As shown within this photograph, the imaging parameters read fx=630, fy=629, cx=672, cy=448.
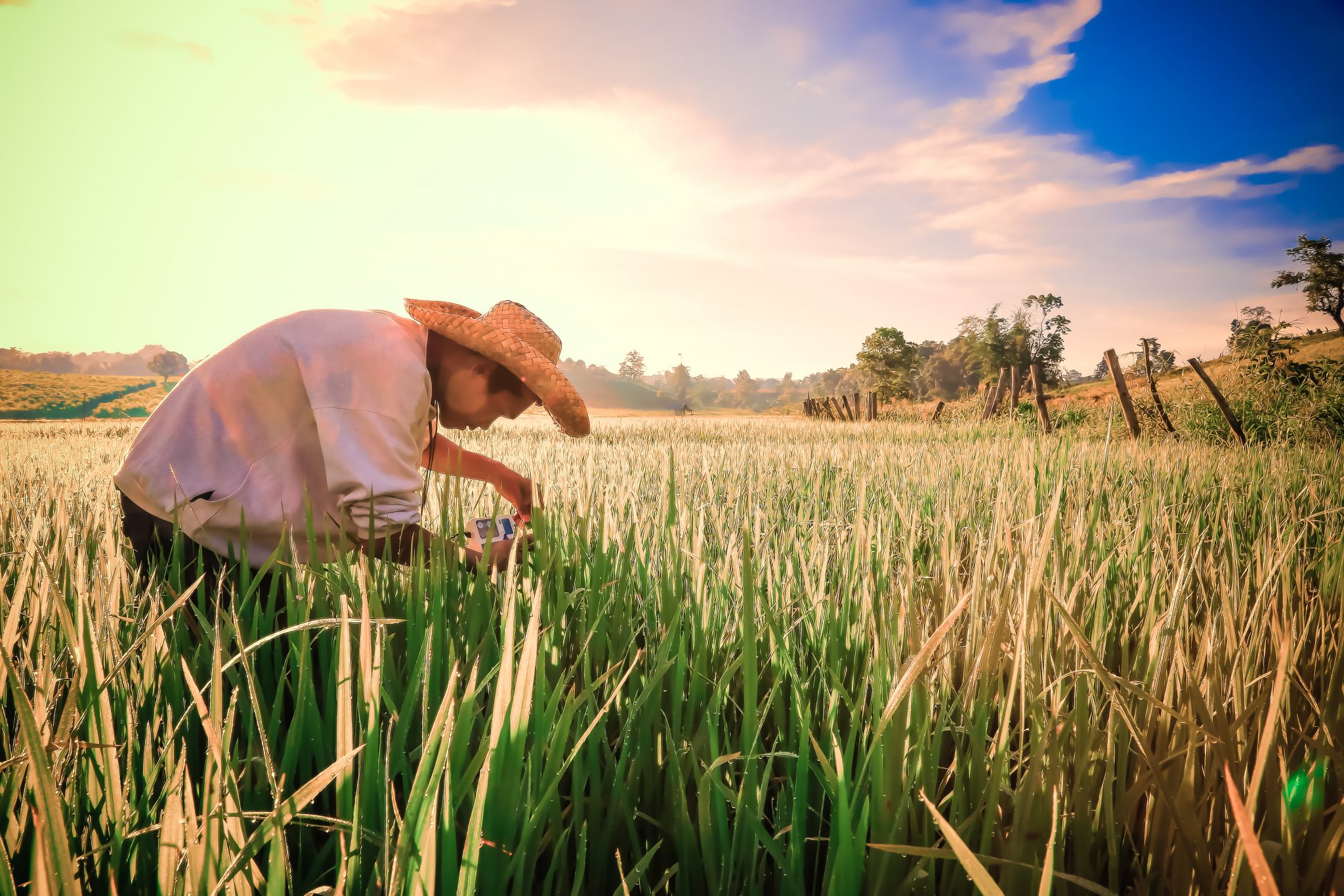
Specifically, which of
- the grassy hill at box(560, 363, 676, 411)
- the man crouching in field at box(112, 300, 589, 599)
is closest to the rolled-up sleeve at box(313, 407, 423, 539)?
the man crouching in field at box(112, 300, 589, 599)

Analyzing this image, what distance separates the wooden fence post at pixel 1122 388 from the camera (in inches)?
340

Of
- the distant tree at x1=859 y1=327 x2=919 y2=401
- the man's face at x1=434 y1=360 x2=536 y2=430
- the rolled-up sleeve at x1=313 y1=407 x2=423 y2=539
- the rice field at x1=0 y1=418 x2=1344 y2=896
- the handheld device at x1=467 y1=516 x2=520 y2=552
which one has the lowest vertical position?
the rice field at x1=0 y1=418 x2=1344 y2=896

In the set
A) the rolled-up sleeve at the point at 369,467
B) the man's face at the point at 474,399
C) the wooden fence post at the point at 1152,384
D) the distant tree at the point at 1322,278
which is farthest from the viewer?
the distant tree at the point at 1322,278

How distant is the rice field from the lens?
1.77 ft

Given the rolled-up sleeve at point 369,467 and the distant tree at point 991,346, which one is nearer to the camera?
the rolled-up sleeve at point 369,467

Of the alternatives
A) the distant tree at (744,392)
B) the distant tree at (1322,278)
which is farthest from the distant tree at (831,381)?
the distant tree at (1322,278)

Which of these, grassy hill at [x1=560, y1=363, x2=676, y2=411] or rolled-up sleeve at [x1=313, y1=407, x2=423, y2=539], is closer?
rolled-up sleeve at [x1=313, y1=407, x2=423, y2=539]

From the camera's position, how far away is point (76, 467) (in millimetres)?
5328

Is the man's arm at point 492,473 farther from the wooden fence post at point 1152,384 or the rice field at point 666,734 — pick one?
the wooden fence post at point 1152,384

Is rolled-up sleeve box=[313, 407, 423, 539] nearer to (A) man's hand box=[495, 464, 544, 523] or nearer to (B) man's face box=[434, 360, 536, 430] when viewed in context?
(B) man's face box=[434, 360, 536, 430]

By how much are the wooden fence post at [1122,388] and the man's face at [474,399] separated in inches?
355

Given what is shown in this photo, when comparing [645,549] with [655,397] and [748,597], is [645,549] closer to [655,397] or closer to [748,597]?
[748,597]

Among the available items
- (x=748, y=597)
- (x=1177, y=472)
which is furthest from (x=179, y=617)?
(x=1177, y=472)

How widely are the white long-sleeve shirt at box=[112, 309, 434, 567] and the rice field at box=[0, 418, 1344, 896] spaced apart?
8.4 inches
